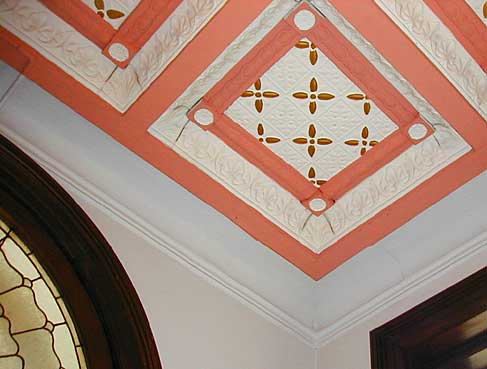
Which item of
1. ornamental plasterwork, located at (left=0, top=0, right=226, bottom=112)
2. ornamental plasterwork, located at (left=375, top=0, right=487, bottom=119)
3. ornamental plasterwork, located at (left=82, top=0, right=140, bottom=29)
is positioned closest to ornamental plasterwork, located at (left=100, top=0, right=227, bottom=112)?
ornamental plasterwork, located at (left=0, top=0, right=226, bottom=112)

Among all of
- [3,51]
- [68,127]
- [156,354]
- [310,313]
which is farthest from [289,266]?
[3,51]

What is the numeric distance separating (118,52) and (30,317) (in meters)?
0.91

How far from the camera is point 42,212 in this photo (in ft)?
9.04

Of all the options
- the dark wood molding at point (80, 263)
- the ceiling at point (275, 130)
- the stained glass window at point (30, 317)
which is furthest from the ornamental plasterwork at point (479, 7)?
the stained glass window at point (30, 317)

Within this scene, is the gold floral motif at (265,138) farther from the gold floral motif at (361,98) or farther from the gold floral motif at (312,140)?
the gold floral motif at (361,98)

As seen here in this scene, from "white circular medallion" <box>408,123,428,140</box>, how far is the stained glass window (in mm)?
1326

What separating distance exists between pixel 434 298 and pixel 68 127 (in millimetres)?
1423

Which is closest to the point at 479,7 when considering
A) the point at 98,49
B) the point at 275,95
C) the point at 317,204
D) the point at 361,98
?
the point at 361,98

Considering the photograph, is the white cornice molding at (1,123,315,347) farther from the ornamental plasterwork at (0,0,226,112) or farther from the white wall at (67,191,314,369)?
the ornamental plasterwork at (0,0,226,112)

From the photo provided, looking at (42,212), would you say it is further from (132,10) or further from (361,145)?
(361,145)

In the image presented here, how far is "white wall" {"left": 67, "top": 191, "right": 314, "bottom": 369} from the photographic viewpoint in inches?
115

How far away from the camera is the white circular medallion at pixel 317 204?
323cm

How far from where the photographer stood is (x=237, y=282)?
325 cm

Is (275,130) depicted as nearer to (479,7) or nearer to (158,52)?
(158,52)
